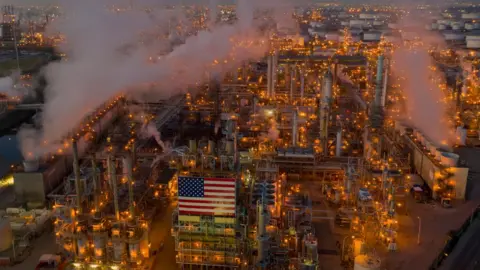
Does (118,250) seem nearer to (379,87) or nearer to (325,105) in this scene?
(325,105)

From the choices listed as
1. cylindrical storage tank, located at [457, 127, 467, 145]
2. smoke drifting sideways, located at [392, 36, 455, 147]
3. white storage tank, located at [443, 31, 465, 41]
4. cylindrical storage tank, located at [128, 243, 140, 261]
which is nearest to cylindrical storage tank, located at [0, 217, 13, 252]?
cylindrical storage tank, located at [128, 243, 140, 261]

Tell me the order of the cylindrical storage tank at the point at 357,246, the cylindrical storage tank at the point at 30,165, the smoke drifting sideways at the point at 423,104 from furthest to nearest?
the smoke drifting sideways at the point at 423,104, the cylindrical storage tank at the point at 30,165, the cylindrical storage tank at the point at 357,246

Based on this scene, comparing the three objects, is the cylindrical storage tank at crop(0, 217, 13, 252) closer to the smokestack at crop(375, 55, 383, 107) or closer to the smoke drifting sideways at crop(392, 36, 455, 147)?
the smoke drifting sideways at crop(392, 36, 455, 147)

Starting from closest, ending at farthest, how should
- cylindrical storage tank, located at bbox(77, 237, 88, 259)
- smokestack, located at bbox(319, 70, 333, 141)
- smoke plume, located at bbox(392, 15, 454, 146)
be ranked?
cylindrical storage tank, located at bbox(77, 237, 88, 259), smokestack, located at bbox(319, 70, 333, 141), smoke plume, located at bbox(392, 15, 454, 146)

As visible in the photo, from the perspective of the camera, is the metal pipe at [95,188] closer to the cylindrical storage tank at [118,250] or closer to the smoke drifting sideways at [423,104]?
the cylindrical storage tank at [118,250]

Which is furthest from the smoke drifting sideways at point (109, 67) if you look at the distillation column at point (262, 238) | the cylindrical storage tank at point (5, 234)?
the distillation column at point (262, 238)

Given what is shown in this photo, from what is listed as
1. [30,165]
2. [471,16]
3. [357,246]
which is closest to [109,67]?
[30,165]
